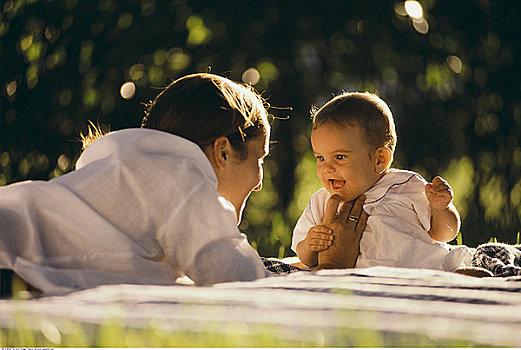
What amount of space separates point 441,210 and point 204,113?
3.01ft

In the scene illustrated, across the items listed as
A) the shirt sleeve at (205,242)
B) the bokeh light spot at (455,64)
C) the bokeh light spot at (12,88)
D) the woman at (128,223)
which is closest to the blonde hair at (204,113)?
the woman at (128,223)

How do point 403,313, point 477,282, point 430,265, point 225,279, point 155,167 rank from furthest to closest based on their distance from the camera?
point 430,265 < point 155,167 < point 225,279 < point 477,282 < point 403,313

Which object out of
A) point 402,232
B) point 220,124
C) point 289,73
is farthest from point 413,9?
point 220,124

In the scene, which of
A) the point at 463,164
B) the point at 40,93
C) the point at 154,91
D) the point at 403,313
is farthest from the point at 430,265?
the point at 40,93

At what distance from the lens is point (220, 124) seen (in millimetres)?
1895

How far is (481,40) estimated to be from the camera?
4039 millimetres

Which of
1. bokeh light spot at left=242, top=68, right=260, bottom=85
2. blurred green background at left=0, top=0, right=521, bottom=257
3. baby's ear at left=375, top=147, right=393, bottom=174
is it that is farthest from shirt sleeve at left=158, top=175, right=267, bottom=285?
bokeh light spot at left=242, top=68, right=260, bottom=85

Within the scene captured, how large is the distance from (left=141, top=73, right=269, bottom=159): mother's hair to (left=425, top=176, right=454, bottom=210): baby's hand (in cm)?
65

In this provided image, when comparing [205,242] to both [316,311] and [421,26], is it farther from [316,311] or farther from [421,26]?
[421,26]

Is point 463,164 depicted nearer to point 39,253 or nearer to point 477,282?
point 477,282

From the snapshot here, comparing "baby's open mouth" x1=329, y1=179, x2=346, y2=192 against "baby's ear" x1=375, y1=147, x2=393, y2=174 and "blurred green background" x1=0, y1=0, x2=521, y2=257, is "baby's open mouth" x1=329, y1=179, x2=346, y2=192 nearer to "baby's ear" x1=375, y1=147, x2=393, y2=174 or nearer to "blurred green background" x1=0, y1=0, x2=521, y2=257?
"baby's ear" x1=375, y1=147, x2=393, y2=174

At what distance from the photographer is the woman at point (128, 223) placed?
1454mm

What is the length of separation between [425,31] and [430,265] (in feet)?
7.04

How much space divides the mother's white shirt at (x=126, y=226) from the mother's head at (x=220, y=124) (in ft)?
0.96
